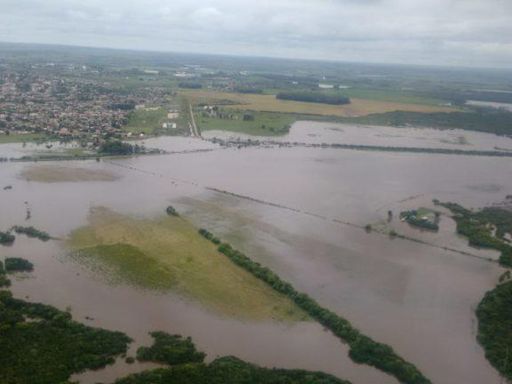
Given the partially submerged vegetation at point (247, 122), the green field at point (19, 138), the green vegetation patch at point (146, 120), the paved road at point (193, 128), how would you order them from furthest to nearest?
Result: the partially submerged vegetation at point (247, 122), the paved road at point (193, 128), the green vegetation patch at point (146, 120), the green field at point (19, 138)

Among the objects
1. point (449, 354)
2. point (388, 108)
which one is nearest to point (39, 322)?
point (449, 354)

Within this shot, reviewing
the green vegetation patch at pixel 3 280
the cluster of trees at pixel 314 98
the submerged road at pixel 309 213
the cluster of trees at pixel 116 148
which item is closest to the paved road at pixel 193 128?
the cluster of trees at pixel 116 148

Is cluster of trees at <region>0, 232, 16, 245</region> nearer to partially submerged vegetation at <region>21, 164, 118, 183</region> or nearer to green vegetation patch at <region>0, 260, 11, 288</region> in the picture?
green vegetation patch at <region>0, 260, 11, 288</region>

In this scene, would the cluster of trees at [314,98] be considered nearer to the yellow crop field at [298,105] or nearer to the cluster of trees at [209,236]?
the yellow crop field at [298,105]

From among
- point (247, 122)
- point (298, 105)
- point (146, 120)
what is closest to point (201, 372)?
point (146, 120)

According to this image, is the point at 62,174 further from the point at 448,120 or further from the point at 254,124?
the point at 448,120
